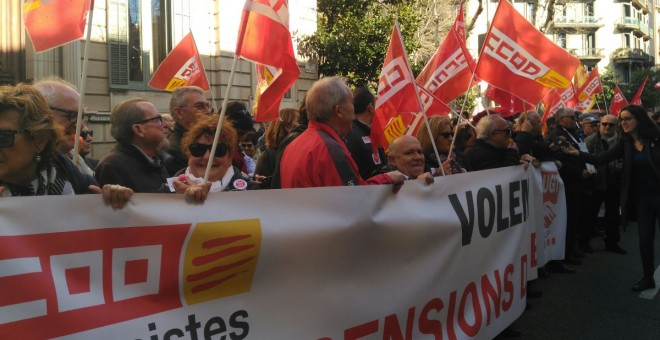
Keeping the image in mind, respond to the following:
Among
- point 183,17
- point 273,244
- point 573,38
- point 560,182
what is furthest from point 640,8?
point 273,244

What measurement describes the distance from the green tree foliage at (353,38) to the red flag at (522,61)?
12579 mm

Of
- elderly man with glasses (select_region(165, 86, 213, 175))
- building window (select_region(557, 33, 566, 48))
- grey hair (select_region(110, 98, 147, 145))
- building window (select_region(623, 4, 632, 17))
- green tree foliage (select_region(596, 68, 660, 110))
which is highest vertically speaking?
building window (select_region(623, 4, 632, 17))

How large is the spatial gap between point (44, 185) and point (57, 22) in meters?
1.36

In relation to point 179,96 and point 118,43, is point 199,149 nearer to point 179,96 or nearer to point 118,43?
point 179,96

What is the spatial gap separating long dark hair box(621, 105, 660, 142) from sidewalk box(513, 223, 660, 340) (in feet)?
4.99

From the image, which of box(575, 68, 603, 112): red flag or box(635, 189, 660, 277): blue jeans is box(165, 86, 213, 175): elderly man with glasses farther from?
box(575, 68, 603, 112): red flag

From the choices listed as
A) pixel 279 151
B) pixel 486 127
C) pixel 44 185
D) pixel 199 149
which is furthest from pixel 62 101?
pixel 486 127

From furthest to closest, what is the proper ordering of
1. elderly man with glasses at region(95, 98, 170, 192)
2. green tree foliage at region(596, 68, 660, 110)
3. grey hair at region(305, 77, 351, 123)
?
green tree foliage at region(596, 68, 660, 110), grey hair at region(305, 77, 351, 123), elderly man with glasses at region(95, 98, 170, 192)

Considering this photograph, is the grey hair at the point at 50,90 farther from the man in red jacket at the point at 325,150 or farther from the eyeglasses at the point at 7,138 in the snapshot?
the man in red jacket at the point at 325,150

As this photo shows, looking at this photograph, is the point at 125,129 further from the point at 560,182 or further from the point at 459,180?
the point at 560,182

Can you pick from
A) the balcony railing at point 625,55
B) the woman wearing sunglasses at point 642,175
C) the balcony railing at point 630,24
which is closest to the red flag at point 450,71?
the woman wearing sunglasses at point 642,175

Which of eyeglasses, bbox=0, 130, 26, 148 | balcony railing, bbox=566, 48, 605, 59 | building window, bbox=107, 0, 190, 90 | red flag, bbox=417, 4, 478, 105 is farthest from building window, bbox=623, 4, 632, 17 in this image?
eyeglasses, bbox=0, 130, 26, 148

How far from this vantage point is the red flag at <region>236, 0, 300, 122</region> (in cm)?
329

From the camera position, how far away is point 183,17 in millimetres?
14695
